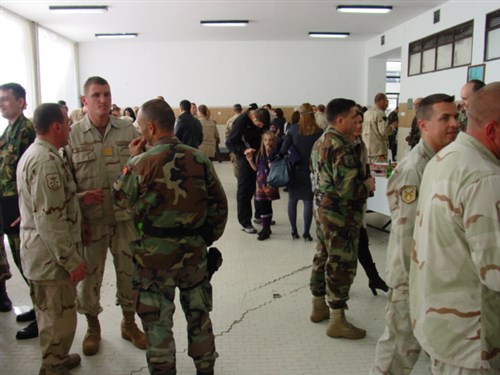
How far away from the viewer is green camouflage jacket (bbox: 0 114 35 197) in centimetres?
301

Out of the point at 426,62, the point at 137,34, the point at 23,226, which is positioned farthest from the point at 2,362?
the point at 137,34

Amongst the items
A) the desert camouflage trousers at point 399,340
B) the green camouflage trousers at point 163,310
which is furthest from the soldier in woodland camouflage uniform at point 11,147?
the desert camouflage trousers at point 399,340

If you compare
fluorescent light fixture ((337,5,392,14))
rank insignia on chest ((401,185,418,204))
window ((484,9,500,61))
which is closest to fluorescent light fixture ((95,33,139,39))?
fluorescent light fixture ((337,5,392,14))

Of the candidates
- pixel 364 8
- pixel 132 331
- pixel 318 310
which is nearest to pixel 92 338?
pixel 132 331

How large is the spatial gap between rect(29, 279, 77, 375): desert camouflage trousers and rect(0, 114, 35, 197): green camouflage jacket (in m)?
1.07

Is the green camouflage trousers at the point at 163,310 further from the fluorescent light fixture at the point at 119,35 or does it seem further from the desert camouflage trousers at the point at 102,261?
the fluorescent light fixture at the point at 119,35

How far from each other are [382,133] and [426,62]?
3.36m

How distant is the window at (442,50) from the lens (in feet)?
26.0

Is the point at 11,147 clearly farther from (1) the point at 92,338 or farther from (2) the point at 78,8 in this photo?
A: (2) the point at 78,8

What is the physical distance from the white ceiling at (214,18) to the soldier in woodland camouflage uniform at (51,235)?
23.3ft

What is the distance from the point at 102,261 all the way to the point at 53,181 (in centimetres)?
83

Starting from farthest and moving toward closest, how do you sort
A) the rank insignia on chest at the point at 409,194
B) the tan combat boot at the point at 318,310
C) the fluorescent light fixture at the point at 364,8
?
the fluorescent light fixture at the point at 364,8
the tan combat boot at the point at 318,310
the rank insignia on chest at the point at 409,194

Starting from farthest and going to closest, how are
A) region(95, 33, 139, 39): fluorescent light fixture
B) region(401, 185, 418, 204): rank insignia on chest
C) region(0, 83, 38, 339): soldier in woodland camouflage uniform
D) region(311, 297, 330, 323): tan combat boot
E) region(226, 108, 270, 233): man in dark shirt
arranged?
region(95, 33, 139, 39): fluorescent light fixture
region(226, 108, 270, 233): man in dark shirt
region(311, 297, 330, 323): tan combat boot
region(0, 83, 38, 339): soldier in woodland camouflage uniform
region(401, 185, 418, 204): rank insignia on chest

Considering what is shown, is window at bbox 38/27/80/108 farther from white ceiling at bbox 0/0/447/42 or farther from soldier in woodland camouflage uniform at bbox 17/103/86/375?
soldier in woodland camouflage uniform at bbox 17/103/86/375
